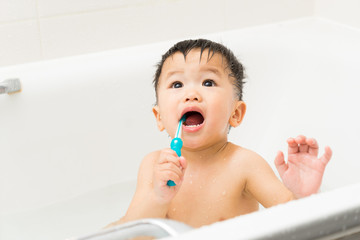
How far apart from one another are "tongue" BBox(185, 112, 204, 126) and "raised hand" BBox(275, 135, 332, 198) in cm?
16

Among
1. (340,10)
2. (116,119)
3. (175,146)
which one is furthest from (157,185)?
(340,10)

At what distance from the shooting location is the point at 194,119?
3.80 feet

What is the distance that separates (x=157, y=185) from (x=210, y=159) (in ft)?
0.53

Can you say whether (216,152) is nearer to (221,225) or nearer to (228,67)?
(228,67)

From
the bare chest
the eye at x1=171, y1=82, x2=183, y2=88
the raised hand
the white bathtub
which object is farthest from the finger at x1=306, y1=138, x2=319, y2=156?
the white bathtub

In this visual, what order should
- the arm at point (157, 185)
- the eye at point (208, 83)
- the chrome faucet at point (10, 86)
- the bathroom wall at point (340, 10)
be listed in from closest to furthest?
the arm at point (157, 185) < the eye at point (208, 83) < the chrome faucet at point (10, 86) < the bathroom wall at point (340, 10)

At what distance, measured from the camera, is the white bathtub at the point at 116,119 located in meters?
1.46

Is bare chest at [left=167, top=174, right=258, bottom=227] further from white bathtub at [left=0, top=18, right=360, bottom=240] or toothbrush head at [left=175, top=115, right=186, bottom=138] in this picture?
white bathtub at [left=0, top=18, right=360, bottom=240]

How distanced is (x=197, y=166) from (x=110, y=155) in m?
0.43

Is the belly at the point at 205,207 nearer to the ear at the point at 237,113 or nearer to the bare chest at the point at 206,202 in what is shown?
the bare chest at the point at 206,202

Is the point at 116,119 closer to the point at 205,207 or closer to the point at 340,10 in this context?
the point at 205,207

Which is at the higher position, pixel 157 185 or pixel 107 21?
pixel 107 21

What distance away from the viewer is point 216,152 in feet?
3.99

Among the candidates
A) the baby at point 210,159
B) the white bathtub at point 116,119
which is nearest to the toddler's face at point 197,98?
the baby at point 210,159
